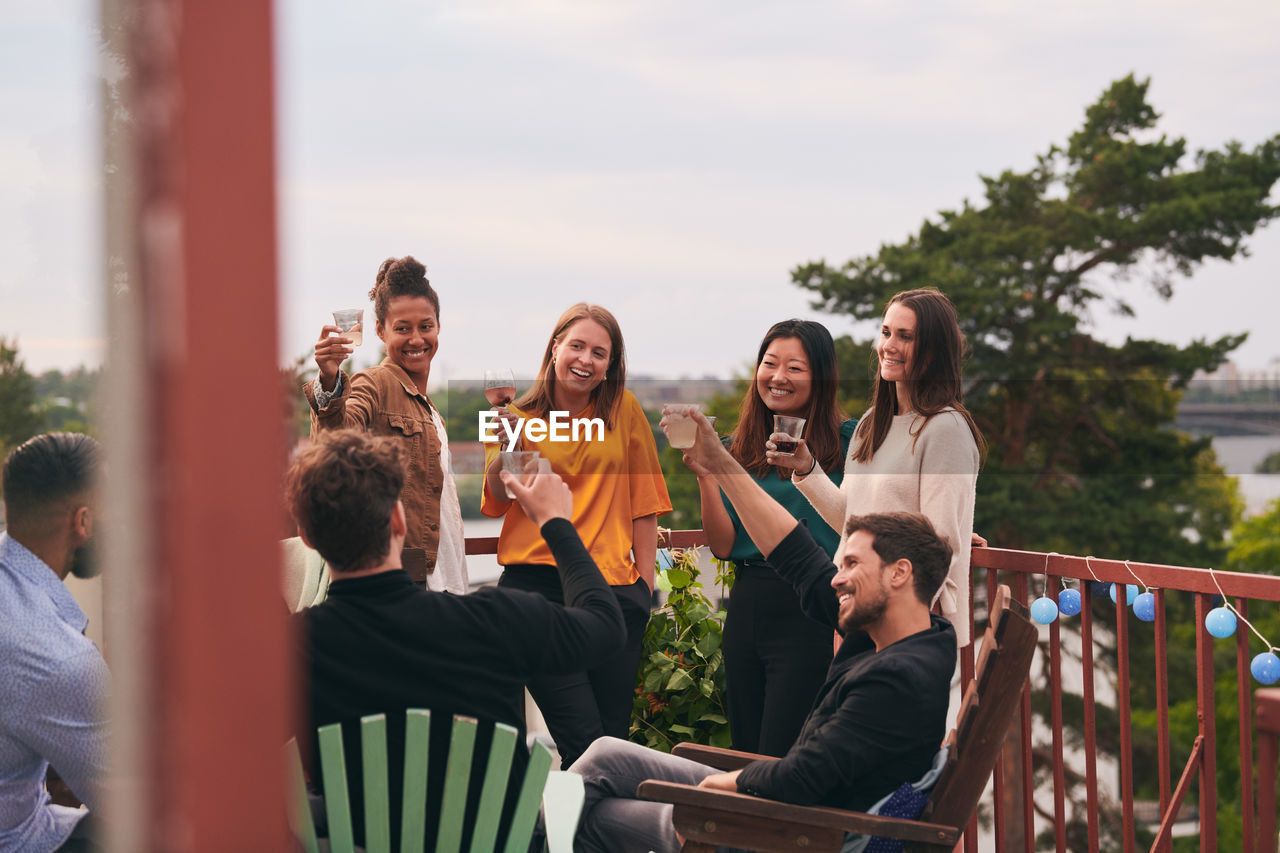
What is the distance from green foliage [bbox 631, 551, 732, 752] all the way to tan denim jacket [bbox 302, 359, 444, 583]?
921 millimetres

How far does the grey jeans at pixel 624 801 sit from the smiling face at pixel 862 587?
0.46 meters

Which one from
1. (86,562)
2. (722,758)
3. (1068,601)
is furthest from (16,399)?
(1068,601)

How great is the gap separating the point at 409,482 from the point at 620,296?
2388 cm

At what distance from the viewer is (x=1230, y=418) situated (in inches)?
703

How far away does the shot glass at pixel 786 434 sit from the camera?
8.42 feet

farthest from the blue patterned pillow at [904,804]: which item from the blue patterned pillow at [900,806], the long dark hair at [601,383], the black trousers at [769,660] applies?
the long dark hair at [601,383]

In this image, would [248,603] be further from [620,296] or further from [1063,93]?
[620,296]

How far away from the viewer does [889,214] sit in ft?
80.4

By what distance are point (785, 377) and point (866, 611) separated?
2.87 feet

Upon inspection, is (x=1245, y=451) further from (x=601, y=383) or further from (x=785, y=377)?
(x=601, y=383)

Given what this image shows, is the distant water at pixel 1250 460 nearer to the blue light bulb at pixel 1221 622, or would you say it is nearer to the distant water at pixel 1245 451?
the distant water at pixel 1245 451

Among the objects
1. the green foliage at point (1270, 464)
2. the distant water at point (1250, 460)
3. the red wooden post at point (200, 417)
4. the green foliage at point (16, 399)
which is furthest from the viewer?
the green foliage at point (1270, 464)

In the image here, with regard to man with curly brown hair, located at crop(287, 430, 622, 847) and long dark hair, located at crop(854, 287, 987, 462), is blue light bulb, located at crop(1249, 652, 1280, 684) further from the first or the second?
man with curly brown hair, located at crop(287, 430, 622, 847)

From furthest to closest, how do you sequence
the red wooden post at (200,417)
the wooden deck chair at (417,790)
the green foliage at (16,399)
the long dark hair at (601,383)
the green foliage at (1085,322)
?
the green foliage at (1085,322) → the long dark hair at (601,383) → the wooden deck chair at (417,790) → the green foliage at (16,399) → the red wooden post at (200,417)
